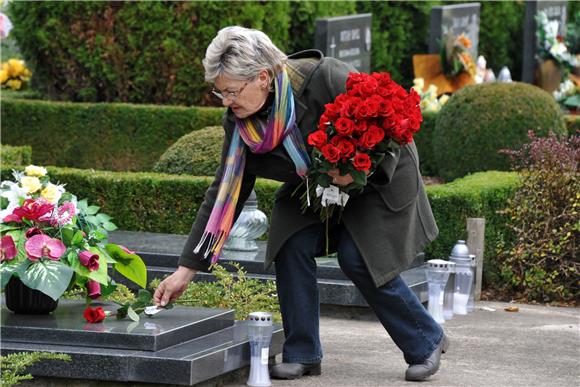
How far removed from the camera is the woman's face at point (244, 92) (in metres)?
4.55

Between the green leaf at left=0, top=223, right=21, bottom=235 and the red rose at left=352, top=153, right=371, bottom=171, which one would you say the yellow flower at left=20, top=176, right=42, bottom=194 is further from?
the red rose at left=352, top=153, right=371, bottom=171

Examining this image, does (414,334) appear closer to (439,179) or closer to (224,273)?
(224,273)

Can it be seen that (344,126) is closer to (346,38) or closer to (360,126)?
(360,126)

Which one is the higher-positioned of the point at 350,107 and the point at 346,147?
the point at 350,107

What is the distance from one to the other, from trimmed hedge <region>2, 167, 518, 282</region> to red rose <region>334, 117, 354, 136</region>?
2.90 metres

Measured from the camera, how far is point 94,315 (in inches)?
192

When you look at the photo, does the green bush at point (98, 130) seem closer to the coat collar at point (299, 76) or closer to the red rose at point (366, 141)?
the coat collar at point (299, 76)

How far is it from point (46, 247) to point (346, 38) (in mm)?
6825

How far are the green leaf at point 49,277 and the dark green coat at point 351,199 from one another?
47 cm

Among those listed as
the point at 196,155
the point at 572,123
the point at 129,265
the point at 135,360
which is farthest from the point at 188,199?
the point at 572,123

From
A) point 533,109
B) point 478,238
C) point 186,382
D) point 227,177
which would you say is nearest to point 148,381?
point 186,382

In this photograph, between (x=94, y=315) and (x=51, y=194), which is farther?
(x=51, y=194)

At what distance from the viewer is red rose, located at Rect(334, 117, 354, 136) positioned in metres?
4.51

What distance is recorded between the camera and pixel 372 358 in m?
5.52
